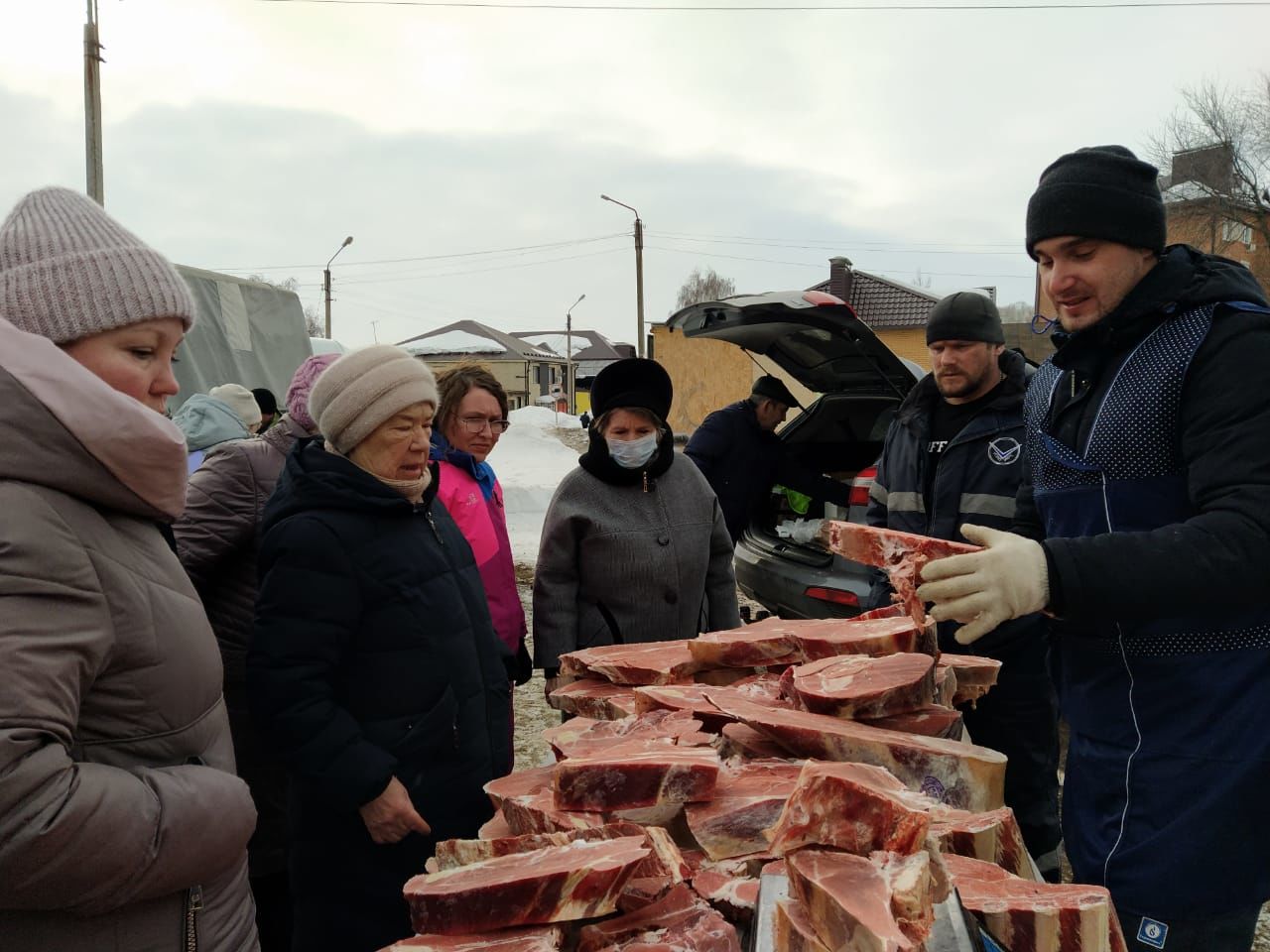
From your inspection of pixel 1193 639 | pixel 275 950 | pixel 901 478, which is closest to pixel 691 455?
pixel 901 478

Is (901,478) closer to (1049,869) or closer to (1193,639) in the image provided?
(1049,869)

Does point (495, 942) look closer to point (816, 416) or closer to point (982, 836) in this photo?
point (982, 836)

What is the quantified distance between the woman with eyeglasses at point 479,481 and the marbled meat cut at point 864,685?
148 cm

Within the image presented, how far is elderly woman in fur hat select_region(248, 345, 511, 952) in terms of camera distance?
6.48 ft

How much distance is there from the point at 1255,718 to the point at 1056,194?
113 centimetres

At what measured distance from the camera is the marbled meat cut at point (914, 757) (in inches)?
63.8

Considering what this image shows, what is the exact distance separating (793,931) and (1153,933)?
3.27 feet

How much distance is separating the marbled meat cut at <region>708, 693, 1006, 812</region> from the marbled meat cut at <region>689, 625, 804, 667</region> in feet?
1.67

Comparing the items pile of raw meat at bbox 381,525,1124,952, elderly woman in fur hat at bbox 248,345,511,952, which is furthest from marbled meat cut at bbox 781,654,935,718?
elderly woman in fur hat at bbox 248,345,511,952

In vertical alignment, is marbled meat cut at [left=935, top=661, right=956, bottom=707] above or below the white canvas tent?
below

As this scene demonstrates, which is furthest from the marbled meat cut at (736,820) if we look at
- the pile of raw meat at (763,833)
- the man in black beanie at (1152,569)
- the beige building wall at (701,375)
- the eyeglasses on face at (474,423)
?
the beige building wall at (701,375)

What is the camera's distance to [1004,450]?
10.2ft

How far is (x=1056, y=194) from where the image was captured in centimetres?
186

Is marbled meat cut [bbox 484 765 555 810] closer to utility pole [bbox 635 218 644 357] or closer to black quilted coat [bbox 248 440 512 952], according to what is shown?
black quilted coat [bbox 248 440 512 952]
